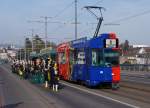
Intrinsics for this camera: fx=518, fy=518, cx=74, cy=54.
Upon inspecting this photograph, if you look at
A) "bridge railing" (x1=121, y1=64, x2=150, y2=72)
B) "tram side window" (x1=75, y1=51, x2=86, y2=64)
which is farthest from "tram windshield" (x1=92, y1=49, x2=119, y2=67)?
"bridge railing" (x1=121, y1=64, x2=150, y2=72)

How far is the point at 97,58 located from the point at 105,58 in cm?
49

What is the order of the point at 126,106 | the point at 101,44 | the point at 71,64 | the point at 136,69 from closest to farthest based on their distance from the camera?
the point at 126,106 < the point at 101,44 < the point at 71,64 < the point at 136,69

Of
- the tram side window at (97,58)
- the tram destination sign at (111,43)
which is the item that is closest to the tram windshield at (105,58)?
the tram side window at (97,58)

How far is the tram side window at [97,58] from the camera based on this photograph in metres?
30.4

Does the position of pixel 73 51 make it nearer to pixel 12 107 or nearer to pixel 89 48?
pixel 89 48

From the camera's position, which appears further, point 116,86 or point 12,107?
point 116,86

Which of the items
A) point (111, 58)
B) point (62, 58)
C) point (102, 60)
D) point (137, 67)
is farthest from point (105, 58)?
point (137, 67)

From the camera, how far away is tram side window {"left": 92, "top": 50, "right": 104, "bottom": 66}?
30.4m

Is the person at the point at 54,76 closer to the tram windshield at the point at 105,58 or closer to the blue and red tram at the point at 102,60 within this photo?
the blue and red tram at the point at 102,60

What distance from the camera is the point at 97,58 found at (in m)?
30.5

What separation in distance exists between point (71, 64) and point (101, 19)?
4.29 m

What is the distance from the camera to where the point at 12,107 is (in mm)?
19359

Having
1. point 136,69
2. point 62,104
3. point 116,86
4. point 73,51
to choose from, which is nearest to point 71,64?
point 73,51

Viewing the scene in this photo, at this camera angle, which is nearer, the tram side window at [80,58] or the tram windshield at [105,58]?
the tram windshield at [105,58]
